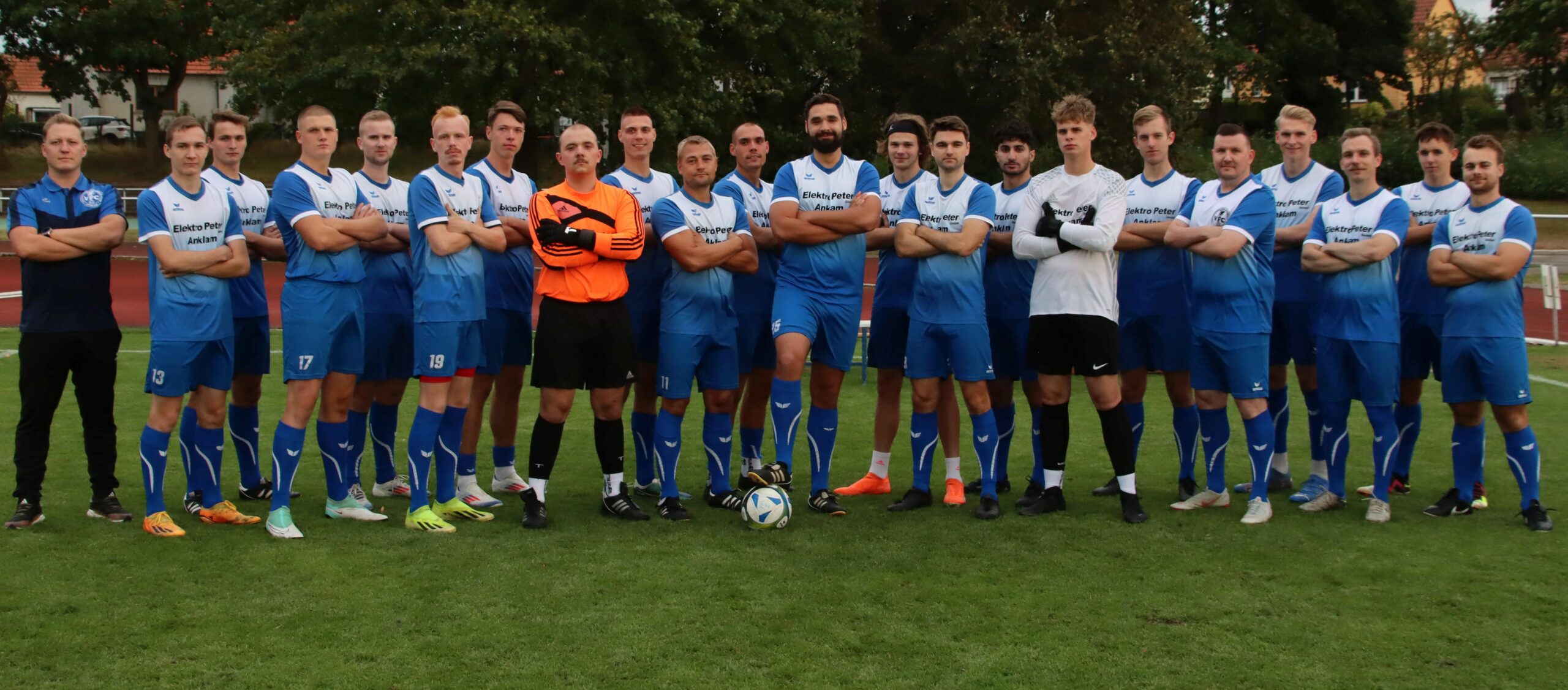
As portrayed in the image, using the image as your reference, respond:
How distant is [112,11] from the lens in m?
37.8

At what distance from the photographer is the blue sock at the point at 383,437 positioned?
24.0ft

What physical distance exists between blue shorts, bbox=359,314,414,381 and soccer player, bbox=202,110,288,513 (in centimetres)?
50

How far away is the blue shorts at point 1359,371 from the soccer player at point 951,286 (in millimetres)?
1715

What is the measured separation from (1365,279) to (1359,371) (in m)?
0.46

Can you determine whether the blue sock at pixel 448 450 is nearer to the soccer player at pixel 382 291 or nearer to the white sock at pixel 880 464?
the soccer player at pixel 382 291

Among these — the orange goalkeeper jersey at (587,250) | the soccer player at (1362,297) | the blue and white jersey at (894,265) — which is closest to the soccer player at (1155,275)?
the soccer player at (1362,297)

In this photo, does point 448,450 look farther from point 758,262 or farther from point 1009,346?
point 1009,346

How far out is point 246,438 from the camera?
7.16 m

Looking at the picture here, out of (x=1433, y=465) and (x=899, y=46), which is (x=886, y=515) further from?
(x=899, y=46)

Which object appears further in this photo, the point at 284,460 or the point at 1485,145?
the point at 1485,145

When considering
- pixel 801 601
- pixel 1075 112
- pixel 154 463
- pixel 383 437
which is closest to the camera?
pixel 801 601

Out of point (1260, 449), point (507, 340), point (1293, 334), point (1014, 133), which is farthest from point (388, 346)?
point (1293, 334)

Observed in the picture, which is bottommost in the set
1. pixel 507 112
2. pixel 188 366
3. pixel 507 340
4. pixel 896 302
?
pixel 188 366

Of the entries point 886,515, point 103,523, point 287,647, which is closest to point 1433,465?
point 886,515
